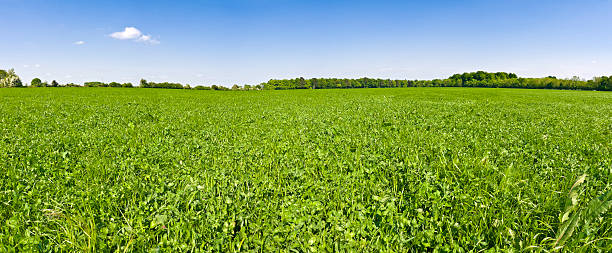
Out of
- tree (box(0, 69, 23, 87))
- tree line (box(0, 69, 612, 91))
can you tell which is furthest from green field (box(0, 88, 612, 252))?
tree (box(0, 69, 23, 87))

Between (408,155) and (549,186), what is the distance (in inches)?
81.3

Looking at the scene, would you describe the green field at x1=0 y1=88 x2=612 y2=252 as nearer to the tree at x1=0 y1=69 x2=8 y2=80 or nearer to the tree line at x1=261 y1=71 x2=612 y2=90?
the tree line at x1=261 y1=71 x2=612 y2=90

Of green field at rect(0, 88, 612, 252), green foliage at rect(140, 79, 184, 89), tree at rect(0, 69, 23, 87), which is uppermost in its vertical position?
tree at rect(0, 69, 23, 87)

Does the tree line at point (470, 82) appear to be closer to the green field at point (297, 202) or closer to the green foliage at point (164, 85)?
the green foliage at point (164, 85)

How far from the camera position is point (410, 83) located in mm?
149875

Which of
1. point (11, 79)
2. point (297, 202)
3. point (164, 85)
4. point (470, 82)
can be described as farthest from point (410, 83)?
point (11, 79)

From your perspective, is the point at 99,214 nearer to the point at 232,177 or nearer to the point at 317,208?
the point at 232,177

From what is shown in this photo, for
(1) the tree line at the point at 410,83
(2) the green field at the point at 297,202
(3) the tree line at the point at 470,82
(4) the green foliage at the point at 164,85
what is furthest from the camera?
(3) the tree line at the point at 470,82

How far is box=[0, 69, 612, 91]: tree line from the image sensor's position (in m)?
94.8

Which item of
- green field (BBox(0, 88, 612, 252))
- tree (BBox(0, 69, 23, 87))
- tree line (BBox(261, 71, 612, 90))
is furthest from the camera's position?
tree (BBox(0, 69, 23, 87))

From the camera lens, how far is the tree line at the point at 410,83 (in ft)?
311

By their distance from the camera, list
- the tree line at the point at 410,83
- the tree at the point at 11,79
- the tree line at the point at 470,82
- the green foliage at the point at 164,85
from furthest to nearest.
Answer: the tree at the point at 11,79
the tree line at the point at 470,82
the tree line at the point at 410,83
the green foliage at the point at 164,85

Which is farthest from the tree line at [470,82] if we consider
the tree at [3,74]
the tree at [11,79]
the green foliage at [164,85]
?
the tree at [3,74]

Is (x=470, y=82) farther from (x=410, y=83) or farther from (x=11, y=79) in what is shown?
(x=11, y=79)
